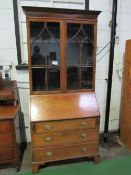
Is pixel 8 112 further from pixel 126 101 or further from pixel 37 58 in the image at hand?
pixel 126 101

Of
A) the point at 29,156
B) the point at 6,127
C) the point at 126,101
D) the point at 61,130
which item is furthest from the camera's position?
the point at 126,101

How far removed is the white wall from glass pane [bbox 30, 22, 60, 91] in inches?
16.6

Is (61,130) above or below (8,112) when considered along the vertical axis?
below

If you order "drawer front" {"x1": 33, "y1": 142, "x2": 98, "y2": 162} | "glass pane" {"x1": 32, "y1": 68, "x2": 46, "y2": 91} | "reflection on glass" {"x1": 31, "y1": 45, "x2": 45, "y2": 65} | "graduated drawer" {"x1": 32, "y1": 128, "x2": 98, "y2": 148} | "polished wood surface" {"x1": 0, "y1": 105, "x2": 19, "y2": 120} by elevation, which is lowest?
"drawer front" {"x1": 33, "y1": 142, "x2": 98, "y2": 162}

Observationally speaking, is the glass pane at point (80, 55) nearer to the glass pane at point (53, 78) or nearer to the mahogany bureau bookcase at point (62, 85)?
the mahogany bureau bookcase at point (62, 85)

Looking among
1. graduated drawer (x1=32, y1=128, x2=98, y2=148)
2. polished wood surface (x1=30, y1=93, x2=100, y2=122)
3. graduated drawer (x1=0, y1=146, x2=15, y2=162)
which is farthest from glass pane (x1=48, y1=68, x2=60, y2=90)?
graduated drawer (x1=0, y1=146, x2=15, y2=162)

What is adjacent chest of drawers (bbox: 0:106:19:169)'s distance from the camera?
1.99m

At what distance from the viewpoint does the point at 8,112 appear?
210 centimetres

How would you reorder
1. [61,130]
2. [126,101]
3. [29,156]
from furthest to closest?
[126,101] → [29,156] → [61,130]

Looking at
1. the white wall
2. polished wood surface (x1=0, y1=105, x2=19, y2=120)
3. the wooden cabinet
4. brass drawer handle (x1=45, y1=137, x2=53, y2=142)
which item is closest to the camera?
polished wood surface (x1=0, y1=105, x2=19, y2=120)

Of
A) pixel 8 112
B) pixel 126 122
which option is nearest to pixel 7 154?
pixel 8 112

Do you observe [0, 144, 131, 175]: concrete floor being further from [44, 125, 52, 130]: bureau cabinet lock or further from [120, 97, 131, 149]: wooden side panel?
[44, 125, 52, 130]: bureau cabinet lock

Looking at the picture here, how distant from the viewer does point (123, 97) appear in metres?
2.68

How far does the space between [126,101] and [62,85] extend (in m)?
1.04
